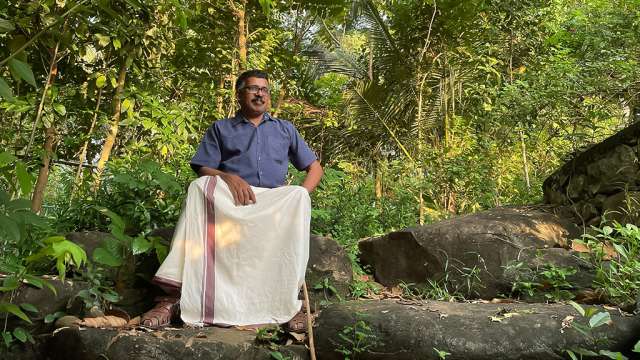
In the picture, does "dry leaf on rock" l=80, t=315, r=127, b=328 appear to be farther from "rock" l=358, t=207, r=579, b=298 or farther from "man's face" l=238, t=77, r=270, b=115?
"rock" l=358, t=207, r=579, b=298

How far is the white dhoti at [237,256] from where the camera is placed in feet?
11.3

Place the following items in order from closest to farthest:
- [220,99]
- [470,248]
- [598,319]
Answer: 1. [598,319]
2. [470,248]
3. [220,99]

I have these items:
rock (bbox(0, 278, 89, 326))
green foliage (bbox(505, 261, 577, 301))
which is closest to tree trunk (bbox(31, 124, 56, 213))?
rock (bbox(0, 278, 89, 326))

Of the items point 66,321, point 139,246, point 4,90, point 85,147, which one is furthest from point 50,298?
point 85,147

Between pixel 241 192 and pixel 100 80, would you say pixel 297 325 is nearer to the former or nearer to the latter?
pixel 241 192

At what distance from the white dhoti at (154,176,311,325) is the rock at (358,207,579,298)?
1.39 meters

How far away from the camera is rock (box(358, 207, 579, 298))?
14.0 feet

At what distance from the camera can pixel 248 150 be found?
155 inches

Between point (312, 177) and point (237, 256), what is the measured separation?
2.80 ft

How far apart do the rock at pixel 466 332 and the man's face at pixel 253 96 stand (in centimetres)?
154

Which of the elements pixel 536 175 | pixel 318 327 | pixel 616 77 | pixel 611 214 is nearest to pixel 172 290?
pixel 318 327

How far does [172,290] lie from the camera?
11.4ft

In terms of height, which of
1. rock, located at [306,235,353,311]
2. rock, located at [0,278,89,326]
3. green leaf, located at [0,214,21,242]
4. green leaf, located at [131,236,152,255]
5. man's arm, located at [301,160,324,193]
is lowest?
rock, located at [0,278,89,326]

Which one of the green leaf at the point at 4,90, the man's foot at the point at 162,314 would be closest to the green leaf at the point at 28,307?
the man's foot at the point at 162,314
